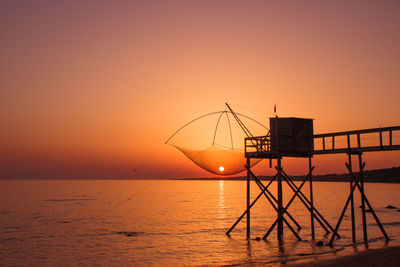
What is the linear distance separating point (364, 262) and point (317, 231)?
16.1m

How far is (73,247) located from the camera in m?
28.0

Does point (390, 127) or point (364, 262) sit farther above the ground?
point (390, 127)

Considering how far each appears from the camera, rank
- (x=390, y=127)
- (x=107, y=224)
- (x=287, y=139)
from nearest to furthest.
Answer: (x=390, y=127)
(x=287, y=139)
(x=107, y=224)

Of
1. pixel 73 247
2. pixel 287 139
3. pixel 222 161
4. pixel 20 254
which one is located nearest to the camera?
pixel 287 139

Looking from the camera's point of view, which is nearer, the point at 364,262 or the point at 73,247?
the point at 364,262

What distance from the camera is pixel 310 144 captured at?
23.5 meters

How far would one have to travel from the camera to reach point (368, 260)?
16953 mm

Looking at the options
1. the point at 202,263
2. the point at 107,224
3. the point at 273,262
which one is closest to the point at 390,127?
the point at 273,262

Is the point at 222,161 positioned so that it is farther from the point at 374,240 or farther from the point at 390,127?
the point at 390,127

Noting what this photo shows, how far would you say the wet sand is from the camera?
53.3 ft

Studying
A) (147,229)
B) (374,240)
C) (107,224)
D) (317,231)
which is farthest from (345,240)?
(107,224)

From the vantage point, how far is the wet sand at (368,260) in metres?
16.2

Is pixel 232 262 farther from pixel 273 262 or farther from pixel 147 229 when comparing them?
pixel 147 229

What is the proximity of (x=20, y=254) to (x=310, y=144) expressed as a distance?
22230 millimetres
